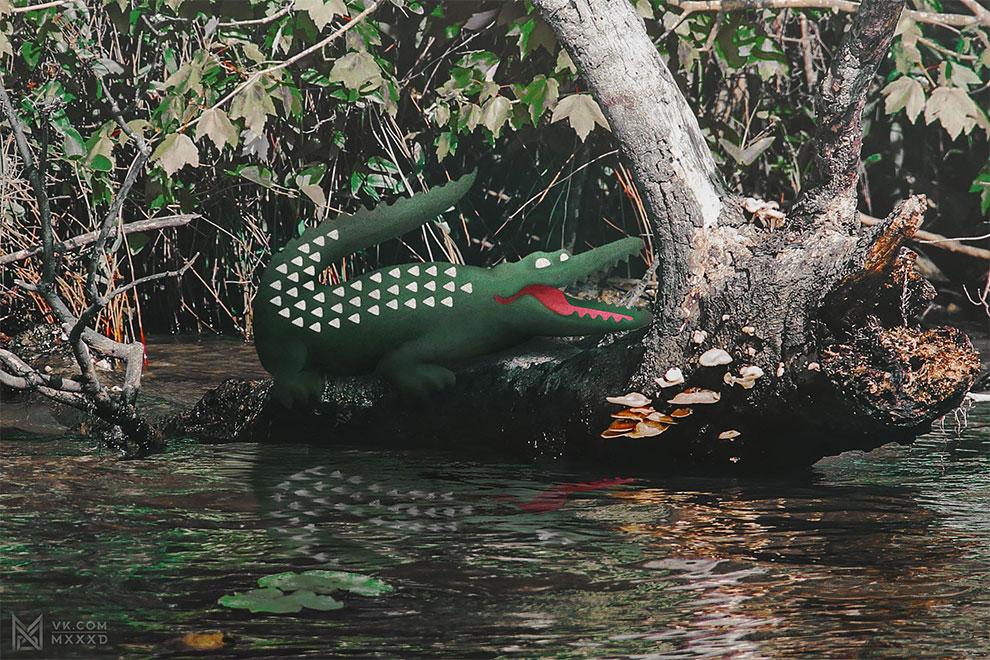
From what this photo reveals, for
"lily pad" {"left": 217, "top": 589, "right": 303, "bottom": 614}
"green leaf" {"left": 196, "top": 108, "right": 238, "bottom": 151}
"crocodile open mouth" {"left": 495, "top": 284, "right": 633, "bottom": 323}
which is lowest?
"lily pad" {"left": 217, "top": 589, "right": 303, "bottom": 614}

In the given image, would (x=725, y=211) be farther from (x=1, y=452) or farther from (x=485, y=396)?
(x=1, y=452)

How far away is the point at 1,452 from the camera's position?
483 centimetres

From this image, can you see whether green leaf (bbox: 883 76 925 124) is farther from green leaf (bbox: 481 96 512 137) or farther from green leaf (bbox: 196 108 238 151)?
green leaf (bbox: 196 108 238 151)

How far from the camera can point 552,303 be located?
16.3ft

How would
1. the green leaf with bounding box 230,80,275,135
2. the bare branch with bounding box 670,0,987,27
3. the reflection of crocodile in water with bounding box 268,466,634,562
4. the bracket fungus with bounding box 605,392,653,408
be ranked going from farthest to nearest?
1. the bare branch with bounding box 670,0,987,27
2. the green leaf with bounding box 230,80,275,135
3. the bracket fungus with bounding box 605,392,653,408
4. the reflection of crocodile in water with bounding box 268,466,634,562

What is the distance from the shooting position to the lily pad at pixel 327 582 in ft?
10.4

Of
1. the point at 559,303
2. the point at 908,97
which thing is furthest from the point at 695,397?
the point at 908,97

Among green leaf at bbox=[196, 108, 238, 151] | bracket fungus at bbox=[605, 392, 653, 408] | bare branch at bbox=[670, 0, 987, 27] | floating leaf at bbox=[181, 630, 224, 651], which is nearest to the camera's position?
floating leaf at bbox=[181, 630, 224, 651]

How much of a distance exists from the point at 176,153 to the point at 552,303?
1503 mm

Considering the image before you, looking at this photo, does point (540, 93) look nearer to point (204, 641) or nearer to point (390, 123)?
point (390, 123)

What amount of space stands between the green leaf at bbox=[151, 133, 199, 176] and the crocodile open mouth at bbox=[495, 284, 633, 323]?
1.29 metres

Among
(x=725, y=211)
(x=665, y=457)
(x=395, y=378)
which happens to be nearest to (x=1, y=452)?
(x=395, y=378)

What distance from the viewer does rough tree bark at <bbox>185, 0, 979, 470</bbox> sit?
4117 millimetres

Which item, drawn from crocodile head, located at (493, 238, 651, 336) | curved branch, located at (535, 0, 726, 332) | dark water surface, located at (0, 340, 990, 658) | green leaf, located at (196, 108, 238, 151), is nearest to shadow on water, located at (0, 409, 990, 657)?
dark water surface, located at (0, 340, 990, 658)
